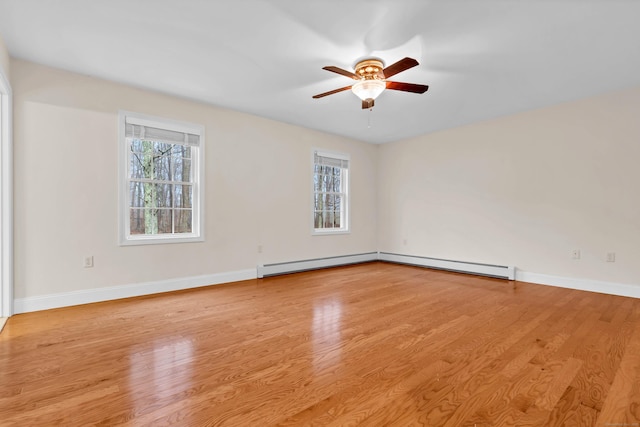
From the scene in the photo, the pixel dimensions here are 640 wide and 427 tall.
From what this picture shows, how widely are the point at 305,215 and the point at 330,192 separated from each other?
82cm

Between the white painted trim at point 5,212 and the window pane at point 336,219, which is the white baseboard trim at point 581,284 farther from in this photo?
the white painted trim at point 5,212

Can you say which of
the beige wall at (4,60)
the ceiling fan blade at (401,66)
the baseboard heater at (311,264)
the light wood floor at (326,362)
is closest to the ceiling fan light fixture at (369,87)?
the ceiling fan blade at (401,66)

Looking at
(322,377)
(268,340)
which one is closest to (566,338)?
(322,377)

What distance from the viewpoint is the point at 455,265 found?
5266 mm

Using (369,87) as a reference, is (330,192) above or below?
below

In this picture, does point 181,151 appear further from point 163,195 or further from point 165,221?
point 165,221

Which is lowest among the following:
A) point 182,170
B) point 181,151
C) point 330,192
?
point 330,192

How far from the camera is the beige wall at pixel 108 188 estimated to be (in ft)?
10.1

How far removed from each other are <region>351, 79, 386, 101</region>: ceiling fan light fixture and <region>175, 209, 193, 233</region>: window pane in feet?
9.10

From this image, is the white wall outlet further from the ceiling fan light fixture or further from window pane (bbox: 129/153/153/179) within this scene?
the ceiling fan light fixture

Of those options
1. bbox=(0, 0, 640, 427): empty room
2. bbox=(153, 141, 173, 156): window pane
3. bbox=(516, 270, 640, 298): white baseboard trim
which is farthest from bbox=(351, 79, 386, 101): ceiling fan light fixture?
bbox=(516, 270, 640, 298): white baseboard trim

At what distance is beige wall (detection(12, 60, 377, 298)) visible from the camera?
3088mm

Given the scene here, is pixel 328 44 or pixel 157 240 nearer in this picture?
pixel 328 44

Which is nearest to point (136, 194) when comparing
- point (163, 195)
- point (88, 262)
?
point (163, 195)
